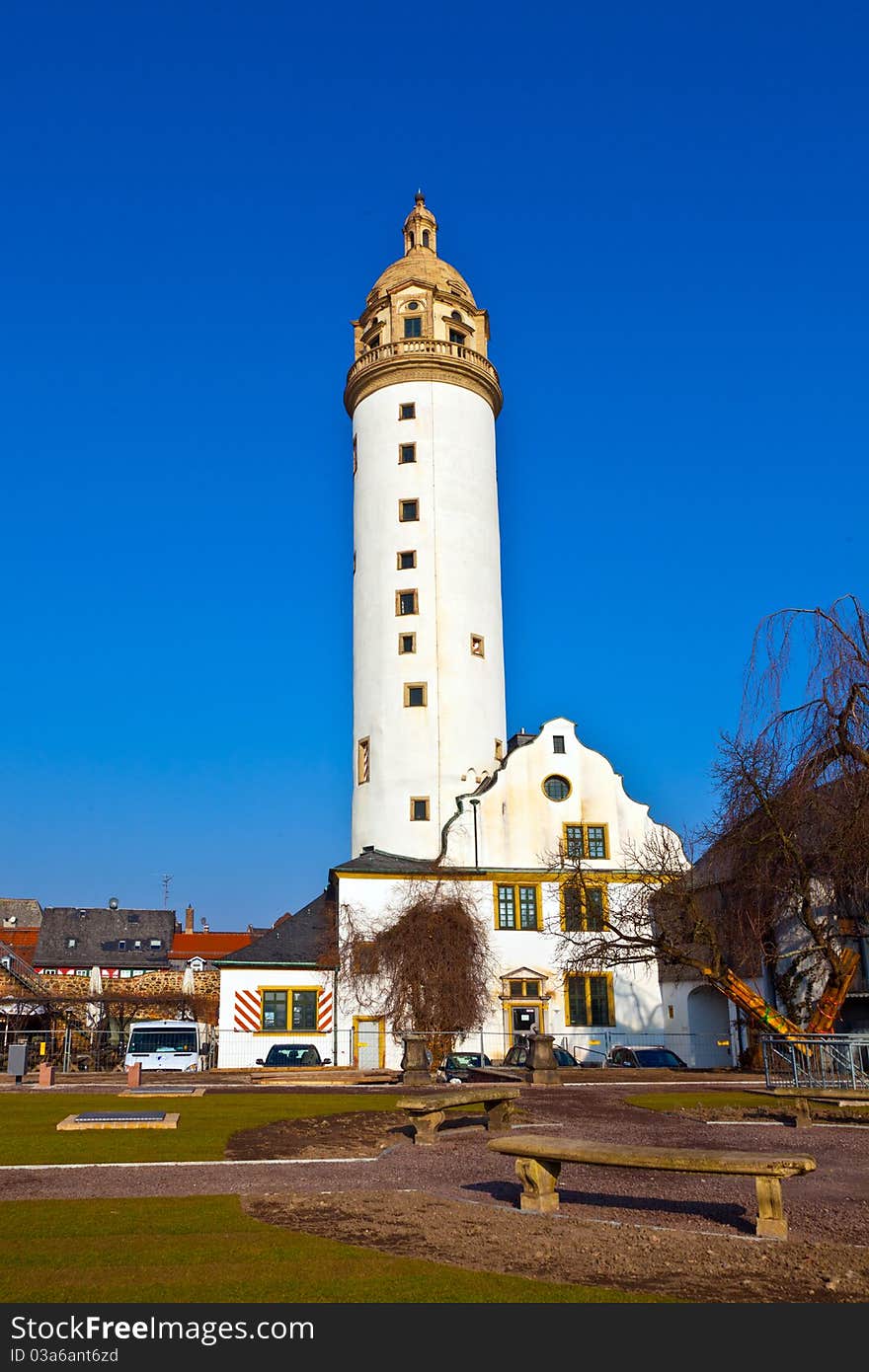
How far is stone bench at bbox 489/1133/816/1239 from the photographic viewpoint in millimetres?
9305

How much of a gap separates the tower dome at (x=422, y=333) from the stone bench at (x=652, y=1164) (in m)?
48.9

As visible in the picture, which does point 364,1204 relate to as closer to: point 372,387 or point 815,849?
point 815,849

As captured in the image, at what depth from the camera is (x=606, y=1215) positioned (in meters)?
10.5

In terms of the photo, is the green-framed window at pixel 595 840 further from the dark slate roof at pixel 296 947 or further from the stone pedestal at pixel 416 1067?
the stone pedestal at pixel 416 1067

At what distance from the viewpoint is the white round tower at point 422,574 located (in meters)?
51.7

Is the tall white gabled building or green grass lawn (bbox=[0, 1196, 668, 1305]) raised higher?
the tall white gabled building

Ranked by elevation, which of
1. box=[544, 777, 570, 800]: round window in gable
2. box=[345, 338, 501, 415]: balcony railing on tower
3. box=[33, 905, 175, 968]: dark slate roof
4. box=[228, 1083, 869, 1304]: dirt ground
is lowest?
box=[228, 1083, 869, 1304]: dirt ground

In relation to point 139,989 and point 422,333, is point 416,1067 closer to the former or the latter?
point 139,989

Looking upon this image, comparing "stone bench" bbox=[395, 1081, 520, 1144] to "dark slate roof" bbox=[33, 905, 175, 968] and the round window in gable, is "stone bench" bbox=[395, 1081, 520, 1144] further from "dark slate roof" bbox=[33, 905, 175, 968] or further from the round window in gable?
"dark slate roof" bbox=[33, 905, 175, 968]

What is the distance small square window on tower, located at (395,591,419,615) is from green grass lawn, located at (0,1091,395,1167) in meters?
29.5

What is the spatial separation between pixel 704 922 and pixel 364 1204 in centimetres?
2233

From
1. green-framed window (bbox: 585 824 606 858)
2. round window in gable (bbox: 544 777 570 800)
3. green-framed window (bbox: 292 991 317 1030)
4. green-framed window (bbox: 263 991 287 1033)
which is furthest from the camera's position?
round window in gable (bbox: 544 777 570 800)

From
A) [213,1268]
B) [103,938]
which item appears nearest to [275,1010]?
[213,1268]

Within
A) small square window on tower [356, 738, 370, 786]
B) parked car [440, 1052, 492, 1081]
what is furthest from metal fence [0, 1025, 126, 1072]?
small square window on tower [356, 738, 370, 786]
